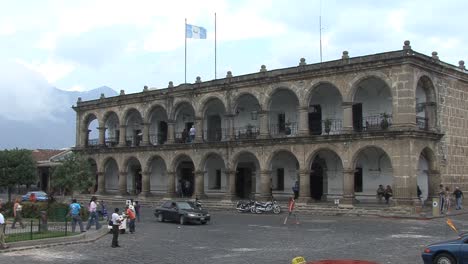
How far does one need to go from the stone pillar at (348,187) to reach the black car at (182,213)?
8.53 meters

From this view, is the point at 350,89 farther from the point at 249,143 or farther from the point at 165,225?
the point at 165,225

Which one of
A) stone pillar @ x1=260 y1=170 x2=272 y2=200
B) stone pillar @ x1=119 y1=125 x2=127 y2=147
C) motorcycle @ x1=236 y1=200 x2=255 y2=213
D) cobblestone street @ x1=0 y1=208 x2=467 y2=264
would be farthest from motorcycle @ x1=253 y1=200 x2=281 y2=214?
stone pillar @ x1=119 y1=125 x2=127 y2=147

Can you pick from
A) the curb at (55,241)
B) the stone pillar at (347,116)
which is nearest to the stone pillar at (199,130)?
the stone pillar at (347,116)

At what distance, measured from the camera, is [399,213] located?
1147 inches

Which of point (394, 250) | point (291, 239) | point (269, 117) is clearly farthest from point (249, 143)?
point (394, 250)

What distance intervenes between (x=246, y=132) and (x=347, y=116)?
29.6ft

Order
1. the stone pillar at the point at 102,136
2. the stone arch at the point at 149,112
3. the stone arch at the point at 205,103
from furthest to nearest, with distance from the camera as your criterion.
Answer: the stone pillar at the point at 102,136
the stone arch at the point at 149,112
the stone arch at the point at 205,103

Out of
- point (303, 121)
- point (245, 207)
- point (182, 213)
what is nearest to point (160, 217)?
point (182, 213)

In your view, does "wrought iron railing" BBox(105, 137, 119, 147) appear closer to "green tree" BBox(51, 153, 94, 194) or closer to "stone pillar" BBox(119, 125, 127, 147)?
"stone pillar" BBox(119, 125, 127, 147)

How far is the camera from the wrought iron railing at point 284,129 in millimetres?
37094

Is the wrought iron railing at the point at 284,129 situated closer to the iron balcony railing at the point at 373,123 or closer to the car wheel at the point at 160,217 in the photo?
the iron balcony railing at the point at 373,123

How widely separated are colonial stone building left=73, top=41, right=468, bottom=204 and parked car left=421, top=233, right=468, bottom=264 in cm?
1672

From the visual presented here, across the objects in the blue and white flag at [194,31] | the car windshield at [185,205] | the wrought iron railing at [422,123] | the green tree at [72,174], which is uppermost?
the blue and white flag at [194,31]

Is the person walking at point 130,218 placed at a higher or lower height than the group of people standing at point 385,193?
lower
